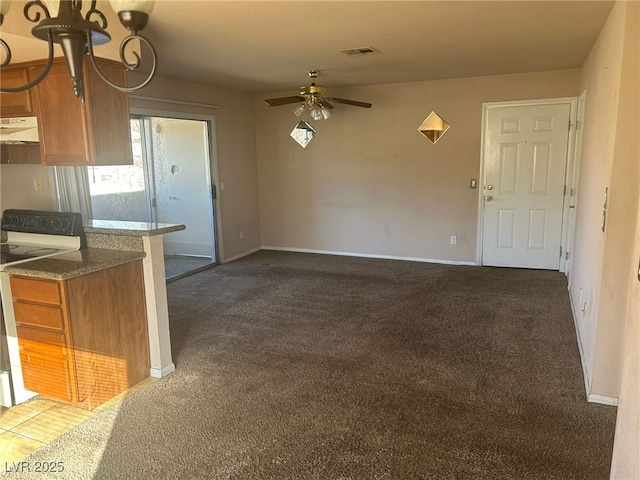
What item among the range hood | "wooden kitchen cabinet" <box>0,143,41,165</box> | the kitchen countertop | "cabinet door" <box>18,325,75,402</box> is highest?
the range hood

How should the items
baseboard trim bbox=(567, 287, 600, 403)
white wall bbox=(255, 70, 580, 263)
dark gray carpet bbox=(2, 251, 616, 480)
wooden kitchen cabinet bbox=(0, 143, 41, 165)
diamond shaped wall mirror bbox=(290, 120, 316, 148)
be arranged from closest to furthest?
dark gray carpet bbox=(2, 251, 616, 480), baseboard trim bbox=(567, 287, 600, 403), wooden kitchen cabinet bbox=(0, 143, 41, 165), white wall bbox=(255, 70, 580, 263), diamond shaped wall mirror bbox=(290, 120, 316, 148)

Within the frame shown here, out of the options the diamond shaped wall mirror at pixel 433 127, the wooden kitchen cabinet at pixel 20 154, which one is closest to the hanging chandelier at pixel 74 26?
the wooden kitchen cabinet at pixel 20 154

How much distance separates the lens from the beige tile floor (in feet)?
8.11

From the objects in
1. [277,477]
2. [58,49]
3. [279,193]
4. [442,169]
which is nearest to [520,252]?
[442,169]

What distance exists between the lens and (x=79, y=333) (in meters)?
2.72

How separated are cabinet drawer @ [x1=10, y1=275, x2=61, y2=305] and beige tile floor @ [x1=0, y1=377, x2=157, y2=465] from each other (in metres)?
0.70

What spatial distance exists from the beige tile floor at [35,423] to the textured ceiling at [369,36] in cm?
242

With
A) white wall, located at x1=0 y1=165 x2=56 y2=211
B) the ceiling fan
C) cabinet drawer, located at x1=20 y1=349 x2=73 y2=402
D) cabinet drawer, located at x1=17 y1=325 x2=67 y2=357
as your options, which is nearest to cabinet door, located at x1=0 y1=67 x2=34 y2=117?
white wall, located at x1=0 y1=165 x2=56 y2=211

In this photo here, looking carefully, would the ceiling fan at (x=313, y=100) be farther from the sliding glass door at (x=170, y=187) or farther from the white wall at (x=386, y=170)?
the sliding glass door at (x=170, y=187)

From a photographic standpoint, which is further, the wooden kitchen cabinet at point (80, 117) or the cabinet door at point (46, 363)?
the wooden kitchen cabinet at point (80, 117)

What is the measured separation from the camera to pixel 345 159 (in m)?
6.56

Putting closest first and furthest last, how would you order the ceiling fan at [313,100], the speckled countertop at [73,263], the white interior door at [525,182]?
the speckled countertop at [73,263] → the ceiling fan at [313,100] → the white interior door at [525,182]

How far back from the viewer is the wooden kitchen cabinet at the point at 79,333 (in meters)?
2.67

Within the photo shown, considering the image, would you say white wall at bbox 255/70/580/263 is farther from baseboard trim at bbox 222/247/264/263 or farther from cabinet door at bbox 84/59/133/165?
cabinet door at bbox 84/59/133/165
